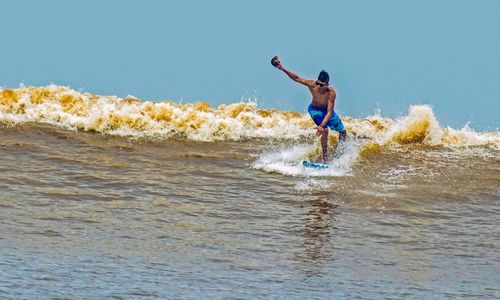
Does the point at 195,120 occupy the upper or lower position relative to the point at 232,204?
upper

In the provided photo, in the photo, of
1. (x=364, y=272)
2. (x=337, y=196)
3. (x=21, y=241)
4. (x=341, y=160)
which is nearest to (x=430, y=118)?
(x=341, y=160)

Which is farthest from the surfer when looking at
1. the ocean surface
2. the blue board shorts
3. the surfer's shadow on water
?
the surfer's shadow on water

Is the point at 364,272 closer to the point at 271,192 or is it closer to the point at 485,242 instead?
the point at 485,242

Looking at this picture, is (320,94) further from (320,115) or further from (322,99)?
(320,115)

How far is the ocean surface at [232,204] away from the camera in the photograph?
880 cm

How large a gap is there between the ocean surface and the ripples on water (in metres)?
0.03

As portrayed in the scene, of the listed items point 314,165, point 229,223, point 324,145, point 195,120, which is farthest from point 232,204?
point 195,120

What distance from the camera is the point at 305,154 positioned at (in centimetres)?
1700

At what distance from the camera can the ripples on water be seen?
28.5ft

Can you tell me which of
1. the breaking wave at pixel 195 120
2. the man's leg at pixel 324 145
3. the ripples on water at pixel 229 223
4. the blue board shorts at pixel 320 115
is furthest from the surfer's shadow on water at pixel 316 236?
the breaking wave at pixel 195 120

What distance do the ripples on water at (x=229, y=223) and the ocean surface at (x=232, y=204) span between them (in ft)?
0.10

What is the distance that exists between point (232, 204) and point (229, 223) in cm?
125

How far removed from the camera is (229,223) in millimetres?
11586

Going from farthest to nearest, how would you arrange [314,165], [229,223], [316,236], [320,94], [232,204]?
1. [320,94]
2. [314,165]
3. [232,204]
4. [229,223]
5. [316,236]
